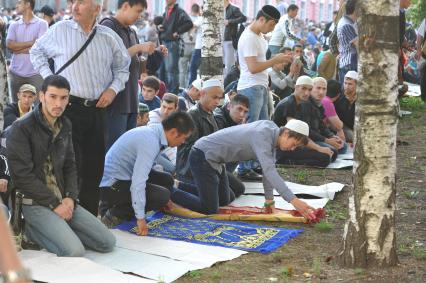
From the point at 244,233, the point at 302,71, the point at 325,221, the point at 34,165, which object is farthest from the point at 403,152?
the point at 34,165

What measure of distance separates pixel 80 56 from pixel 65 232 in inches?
62.3

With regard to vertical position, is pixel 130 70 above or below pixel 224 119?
above

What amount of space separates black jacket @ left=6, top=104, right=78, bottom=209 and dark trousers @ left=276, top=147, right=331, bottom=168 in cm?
472

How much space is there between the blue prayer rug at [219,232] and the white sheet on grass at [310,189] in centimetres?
148

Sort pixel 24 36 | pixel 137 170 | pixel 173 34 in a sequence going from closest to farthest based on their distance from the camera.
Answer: pixel 137 170 < pixel 24 36 < pixel 173 34

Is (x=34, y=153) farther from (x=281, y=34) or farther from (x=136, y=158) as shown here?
(x=281, y=34)

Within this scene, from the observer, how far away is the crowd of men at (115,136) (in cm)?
577

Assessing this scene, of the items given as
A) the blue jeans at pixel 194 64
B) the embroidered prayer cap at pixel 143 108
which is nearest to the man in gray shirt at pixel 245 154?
the embroidered prayer cap at pixel 143 108

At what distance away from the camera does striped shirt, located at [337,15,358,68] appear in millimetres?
12039

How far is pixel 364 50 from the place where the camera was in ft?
17.4

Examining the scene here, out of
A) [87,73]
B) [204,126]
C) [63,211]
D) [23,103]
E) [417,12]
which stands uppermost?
[417,12]

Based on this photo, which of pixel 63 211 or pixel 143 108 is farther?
pixel 143 108

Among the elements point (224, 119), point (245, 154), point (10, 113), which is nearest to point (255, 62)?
point (224, 119)

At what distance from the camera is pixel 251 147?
7117mm
